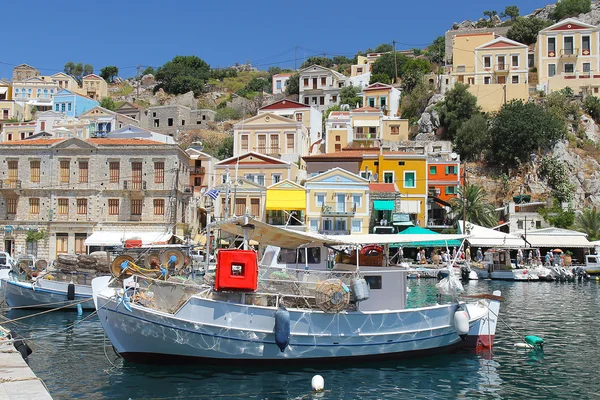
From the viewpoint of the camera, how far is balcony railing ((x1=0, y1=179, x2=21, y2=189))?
4181cm

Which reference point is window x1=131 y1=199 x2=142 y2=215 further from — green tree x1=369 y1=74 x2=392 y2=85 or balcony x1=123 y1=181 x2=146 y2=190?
A: green tree x1=369 y1=74 x2=392 y2=85

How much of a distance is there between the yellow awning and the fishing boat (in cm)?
3097

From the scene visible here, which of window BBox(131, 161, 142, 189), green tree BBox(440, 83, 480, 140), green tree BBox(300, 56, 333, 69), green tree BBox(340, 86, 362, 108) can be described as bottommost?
window BBox(131, 161, 142, 189)

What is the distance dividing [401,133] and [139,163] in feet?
97.9

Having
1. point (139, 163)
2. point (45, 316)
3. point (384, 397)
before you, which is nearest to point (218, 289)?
point (384, 397)

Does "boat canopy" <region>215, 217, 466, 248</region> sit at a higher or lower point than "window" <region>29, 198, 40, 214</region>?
lower

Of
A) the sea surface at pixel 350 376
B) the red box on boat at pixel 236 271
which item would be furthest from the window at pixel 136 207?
the red box on boat at pixel 236 271

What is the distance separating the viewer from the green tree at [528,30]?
263 ft

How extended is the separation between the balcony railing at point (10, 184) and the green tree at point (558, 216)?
40.9 m

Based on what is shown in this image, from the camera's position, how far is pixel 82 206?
42.0 metres

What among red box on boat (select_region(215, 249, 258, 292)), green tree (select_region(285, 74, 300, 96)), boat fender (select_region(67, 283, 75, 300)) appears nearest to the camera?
red box on boat (select_region(215, 249, 258, 292))

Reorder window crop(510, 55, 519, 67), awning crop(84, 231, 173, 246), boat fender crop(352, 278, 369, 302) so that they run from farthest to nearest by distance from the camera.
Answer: window crop(510, 55, 519, 67)
awning crop(84, 231, 173, 246)
boat fender crop(352, 278, 369, 302)

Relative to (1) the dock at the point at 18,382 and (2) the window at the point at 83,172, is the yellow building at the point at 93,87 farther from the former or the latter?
(1) the dock at the point at 18,382

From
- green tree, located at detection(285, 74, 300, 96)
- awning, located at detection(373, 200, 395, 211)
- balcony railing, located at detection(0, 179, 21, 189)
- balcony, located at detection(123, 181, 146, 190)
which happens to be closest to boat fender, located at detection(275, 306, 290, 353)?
balcony, located at detection(123, 181, 146, 190)
